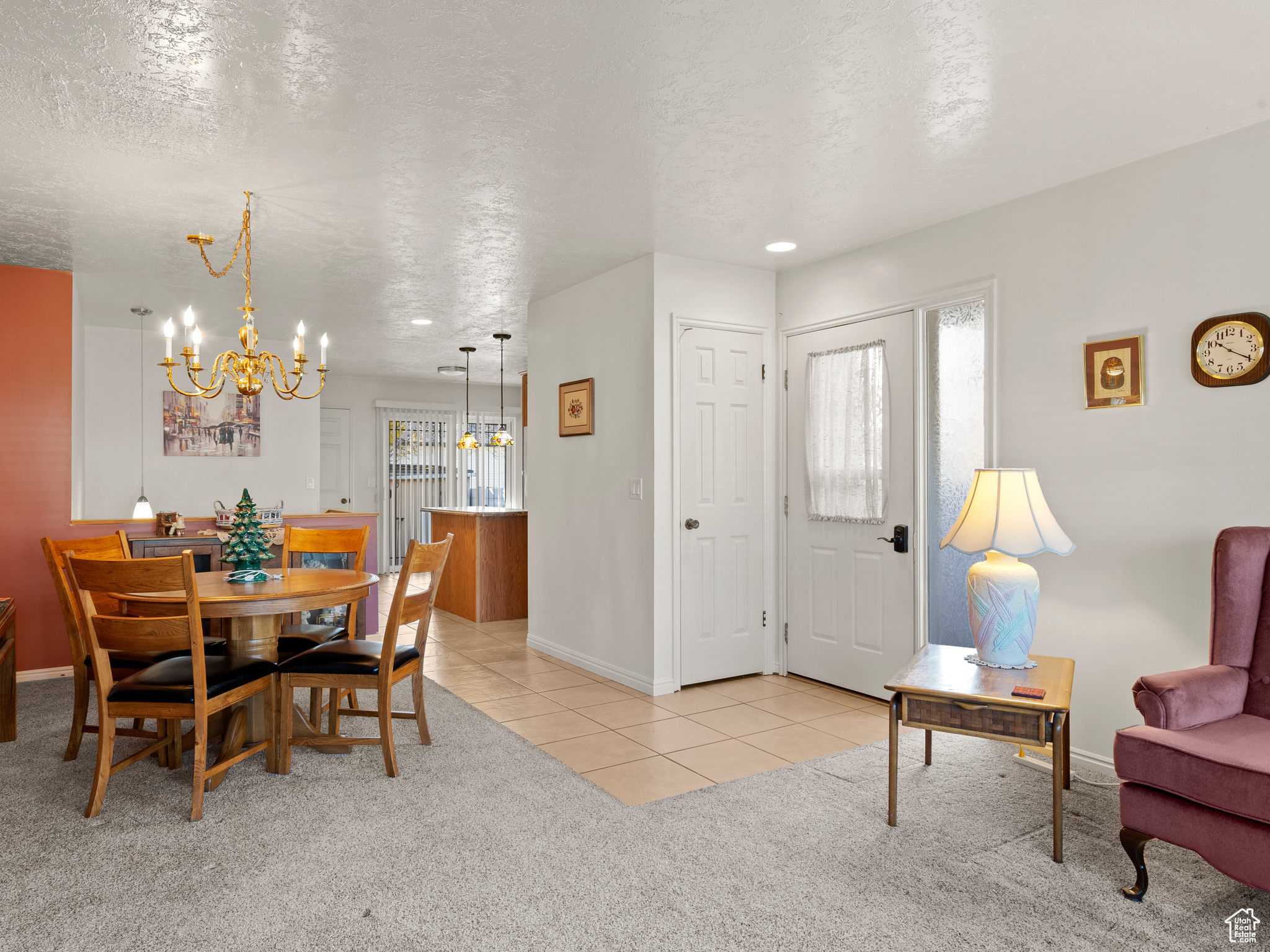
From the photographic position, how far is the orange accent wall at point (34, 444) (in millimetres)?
4570

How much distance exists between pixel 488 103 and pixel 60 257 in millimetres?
3253

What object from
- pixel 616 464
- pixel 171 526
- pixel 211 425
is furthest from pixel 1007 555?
pixel 211 425

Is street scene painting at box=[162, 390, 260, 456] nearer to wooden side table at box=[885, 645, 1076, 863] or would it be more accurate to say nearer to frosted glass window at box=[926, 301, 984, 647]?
frosted glass window at box=[926, 301, 984, 647]

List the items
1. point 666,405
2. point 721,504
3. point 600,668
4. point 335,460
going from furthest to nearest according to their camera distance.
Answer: point 335,460
point 600,668
point 721,504
point 666,405

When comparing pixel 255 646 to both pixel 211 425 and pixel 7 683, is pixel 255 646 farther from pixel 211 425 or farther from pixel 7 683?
pixel 211 425

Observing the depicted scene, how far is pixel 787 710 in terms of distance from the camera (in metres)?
4.05

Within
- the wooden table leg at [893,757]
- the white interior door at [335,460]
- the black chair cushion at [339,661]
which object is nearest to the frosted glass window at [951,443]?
the wooden table leg at [893,757]

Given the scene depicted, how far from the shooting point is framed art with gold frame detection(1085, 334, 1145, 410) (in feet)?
10.2

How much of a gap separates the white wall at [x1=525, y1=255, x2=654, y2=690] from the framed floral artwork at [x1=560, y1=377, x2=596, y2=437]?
0.04 meters

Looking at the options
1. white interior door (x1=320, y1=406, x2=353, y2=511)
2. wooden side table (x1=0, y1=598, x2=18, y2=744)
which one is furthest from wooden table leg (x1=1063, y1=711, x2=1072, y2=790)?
white interior door (x1=320, y1=406, x2=353, y2=511)

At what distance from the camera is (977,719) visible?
8.09ft

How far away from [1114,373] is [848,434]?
4.62 ft

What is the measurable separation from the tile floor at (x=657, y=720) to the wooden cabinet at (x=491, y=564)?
132cm

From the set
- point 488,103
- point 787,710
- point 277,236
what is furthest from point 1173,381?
point 277,236
